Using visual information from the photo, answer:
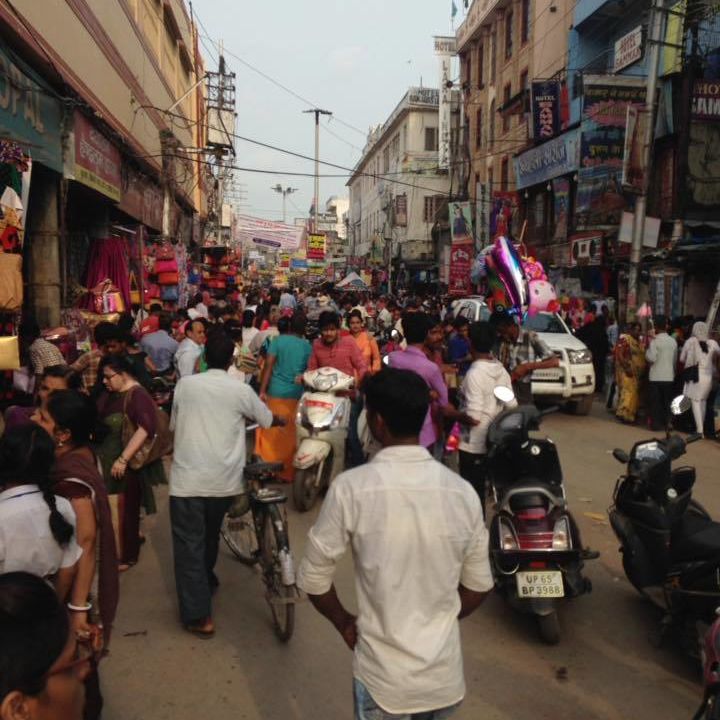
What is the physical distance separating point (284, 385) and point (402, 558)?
214 inches

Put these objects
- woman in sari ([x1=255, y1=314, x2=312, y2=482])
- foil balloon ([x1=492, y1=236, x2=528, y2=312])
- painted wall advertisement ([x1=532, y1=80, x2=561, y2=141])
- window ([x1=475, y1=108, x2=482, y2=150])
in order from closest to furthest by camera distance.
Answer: woman in sari ([x1=255, y1=314, x2=312, y2=482]), foil balloon ([x1=492, y1=236, x2=528, y2=312]), painted wall advertisement ([x1=532, y1=80, x2=561, y2=141]), window ([x1=475, y1=108, x2=482, y2=150])

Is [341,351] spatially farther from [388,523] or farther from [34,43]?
[388,523]

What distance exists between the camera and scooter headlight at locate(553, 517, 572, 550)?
13.9 ft

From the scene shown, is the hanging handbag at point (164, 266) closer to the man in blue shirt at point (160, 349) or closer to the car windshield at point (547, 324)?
the man in blue shirt at point (160, 349)

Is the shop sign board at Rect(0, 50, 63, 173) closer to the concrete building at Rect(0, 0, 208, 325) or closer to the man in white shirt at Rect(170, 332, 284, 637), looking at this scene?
the concrete building at Rect(0, 0, 208, 325)

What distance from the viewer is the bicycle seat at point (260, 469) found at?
4555 millimetres

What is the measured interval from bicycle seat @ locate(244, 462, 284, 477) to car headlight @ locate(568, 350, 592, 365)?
27.0 feet

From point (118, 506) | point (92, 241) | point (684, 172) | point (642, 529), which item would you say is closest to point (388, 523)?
point (642, 529)

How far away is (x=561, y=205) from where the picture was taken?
22891 mm

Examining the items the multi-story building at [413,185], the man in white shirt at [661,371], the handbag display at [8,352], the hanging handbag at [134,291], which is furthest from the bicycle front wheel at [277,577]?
the multi-story building at [413,185]

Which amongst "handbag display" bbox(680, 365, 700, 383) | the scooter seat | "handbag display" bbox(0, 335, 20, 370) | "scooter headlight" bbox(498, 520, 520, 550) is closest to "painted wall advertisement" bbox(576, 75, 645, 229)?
"handbag display" bbox(680, 365, 700, 383)

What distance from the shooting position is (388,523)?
2.09 metres

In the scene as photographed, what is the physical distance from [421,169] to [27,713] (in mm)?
46070

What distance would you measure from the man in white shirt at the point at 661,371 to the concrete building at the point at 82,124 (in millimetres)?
8280
